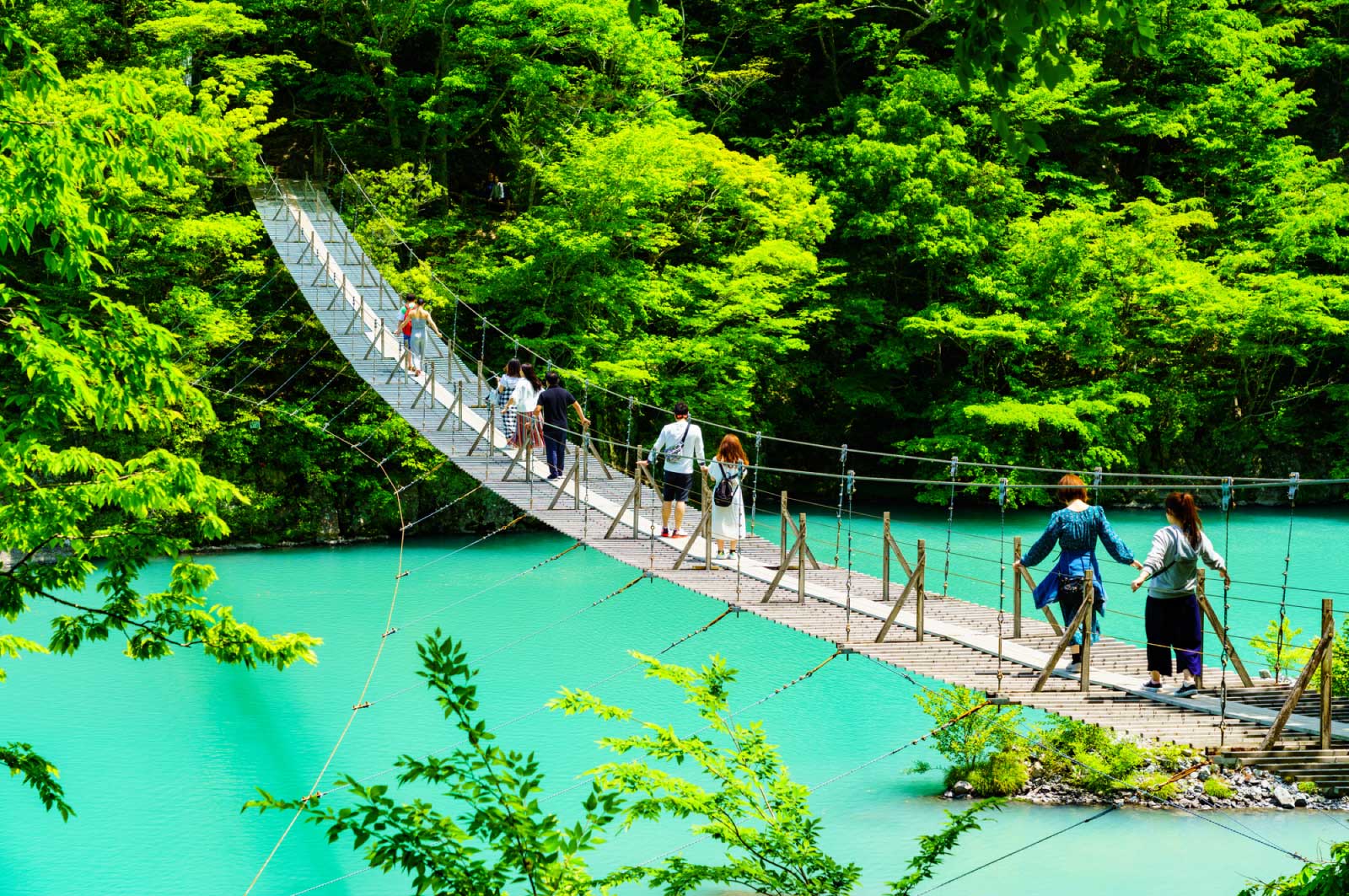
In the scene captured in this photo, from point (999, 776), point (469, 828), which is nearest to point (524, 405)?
point (999, 776)

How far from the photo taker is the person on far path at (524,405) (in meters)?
8.78

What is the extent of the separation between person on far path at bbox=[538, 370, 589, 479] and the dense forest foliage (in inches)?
173

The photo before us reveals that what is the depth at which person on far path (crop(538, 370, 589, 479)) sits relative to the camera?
335 inches

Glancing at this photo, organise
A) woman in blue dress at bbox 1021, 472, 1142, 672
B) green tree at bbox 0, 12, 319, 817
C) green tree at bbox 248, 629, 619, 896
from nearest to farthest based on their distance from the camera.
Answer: green tree at bbox 248, 629, 619, 896 → green tree at bbox 0, 12, 319, 817 → woman in blue dress at bbox 1021, 472, 1142, 672

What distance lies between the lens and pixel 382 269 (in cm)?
1284

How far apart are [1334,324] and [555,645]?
10.5 metres

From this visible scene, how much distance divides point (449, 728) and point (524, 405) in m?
2.39

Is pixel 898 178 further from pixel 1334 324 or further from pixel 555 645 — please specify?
pixel 555 645

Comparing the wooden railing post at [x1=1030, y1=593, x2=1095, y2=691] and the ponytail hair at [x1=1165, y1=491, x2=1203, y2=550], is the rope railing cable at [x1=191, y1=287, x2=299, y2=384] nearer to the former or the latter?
the wooden railing post at [x1=1030, y1=593, x2=1095, y2=691]

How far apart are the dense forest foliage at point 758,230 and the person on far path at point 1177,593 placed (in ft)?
29.5

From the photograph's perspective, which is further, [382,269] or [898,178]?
[898,178]

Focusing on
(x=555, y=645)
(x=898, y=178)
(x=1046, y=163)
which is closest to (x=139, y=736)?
(x=555, y=645)

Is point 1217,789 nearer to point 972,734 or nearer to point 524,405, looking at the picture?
point 972,734

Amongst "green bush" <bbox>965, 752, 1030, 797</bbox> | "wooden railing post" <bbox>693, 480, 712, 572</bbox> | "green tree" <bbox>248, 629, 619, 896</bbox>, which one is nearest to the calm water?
"green bush" <bbox>965, 752, 1030, 797</bbox>
